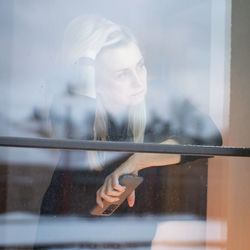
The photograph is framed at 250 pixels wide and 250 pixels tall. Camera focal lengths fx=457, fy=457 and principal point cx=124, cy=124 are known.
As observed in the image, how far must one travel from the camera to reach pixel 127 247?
1.31m

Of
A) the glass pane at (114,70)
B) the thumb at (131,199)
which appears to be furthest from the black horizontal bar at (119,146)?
the thumb at (131,199)

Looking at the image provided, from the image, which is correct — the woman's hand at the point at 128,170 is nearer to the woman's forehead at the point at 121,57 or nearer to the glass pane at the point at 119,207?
the glass pane at the point at 119,207

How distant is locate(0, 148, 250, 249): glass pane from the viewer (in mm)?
1245

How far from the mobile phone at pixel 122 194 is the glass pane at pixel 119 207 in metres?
0.01

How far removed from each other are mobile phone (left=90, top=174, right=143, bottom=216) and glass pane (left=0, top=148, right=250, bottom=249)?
0.04ft

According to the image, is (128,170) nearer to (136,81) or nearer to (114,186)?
(114,186)

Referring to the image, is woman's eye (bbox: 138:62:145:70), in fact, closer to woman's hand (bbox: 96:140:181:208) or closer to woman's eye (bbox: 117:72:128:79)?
woman's eye (bbox: 117:72:128:79)

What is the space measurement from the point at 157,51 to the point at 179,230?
21.1 inches

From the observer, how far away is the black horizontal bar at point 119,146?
1.07 m

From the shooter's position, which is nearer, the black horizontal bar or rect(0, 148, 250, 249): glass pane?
the black horizontal bar

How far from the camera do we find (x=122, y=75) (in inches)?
52.5

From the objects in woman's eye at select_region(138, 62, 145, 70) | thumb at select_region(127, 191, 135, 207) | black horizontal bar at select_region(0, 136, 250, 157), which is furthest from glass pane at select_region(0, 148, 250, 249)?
woman's eye at select_region(138, 62, 145, 70)

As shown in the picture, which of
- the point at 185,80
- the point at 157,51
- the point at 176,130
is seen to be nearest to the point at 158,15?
the point at 157,51

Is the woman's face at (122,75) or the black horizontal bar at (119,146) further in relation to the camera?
the woman's face at (122,75)
